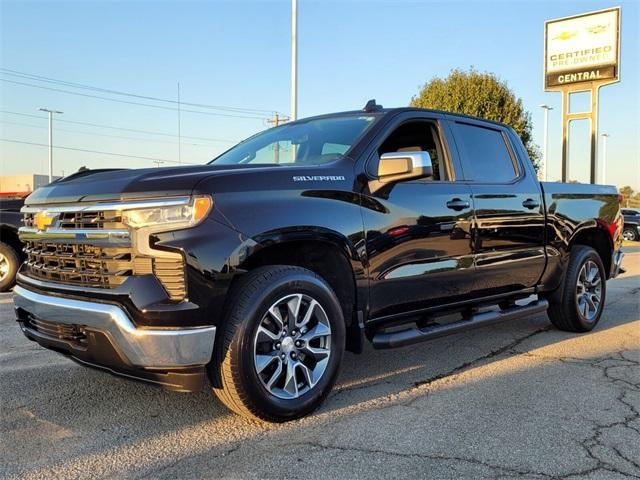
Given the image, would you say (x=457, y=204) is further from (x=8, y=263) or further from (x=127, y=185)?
(x=8, y=263)

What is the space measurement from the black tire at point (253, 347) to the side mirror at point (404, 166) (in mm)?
881

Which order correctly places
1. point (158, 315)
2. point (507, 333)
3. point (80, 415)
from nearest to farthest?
point (158, 315)
point (80, 415)
point (507, 333)

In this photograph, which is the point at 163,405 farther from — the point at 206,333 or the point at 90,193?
the point at 90,193

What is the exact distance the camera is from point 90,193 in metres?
3.18

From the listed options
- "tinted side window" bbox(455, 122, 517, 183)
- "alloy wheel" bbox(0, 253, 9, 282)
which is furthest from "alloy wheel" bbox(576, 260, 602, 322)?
"alloy wheel" bbox(0, 253, 9, 282)

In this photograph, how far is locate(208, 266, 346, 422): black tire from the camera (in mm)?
3064

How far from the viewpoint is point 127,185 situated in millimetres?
3053

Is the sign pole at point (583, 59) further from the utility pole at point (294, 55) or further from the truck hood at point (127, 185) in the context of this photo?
the truck hood at point (127, 185)

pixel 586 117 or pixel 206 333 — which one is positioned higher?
pixel 586 117

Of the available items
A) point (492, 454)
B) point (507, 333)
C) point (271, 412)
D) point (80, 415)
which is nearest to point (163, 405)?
point (80, 415)

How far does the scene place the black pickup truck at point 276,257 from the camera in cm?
295

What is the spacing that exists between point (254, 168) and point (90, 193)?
924mm

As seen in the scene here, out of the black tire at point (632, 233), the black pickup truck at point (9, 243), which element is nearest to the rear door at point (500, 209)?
the black pickup truck at point (9, 243)

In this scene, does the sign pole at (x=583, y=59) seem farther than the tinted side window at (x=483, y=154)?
Yes
